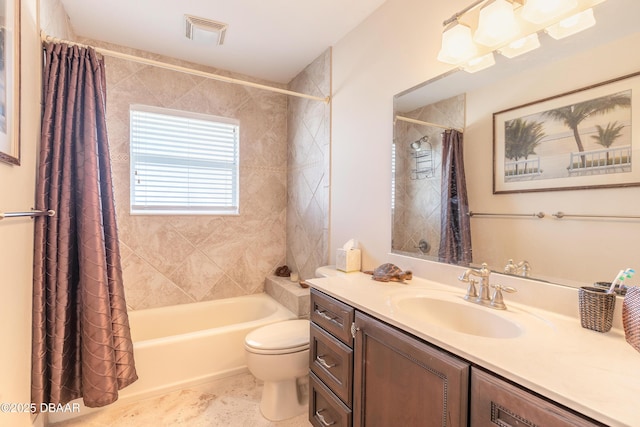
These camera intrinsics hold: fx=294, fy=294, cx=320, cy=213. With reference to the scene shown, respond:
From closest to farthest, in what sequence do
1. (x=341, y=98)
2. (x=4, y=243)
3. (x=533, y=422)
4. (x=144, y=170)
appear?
1. (x=533, y=422)
2. (x=4, y=243)
3. (x=341, y=98)
4. (x=144, y=170)

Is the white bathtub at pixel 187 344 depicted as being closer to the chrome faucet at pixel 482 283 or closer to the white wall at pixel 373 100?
the white wall at pixel 373 100

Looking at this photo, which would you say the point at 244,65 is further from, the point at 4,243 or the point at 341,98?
the point at 4,243

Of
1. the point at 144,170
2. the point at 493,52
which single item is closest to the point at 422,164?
the point at 493,52

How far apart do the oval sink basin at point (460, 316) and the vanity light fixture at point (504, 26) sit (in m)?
1.04

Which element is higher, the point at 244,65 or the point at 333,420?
the point at 244,65

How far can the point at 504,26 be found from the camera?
3.80ft

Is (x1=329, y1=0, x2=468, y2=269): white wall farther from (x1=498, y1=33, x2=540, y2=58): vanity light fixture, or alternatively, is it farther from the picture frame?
the picture frame

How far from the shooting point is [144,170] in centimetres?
243

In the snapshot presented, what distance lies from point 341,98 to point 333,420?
78.9 inches

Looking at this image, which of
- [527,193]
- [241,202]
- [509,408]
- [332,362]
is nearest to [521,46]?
[527,193]

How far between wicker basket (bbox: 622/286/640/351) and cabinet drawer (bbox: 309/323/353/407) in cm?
87

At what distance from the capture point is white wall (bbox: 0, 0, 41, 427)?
3.44 feet

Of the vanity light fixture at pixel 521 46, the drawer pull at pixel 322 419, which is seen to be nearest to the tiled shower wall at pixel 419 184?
the vanity light fixture at pixel 521 46

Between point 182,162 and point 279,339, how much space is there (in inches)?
69.2
